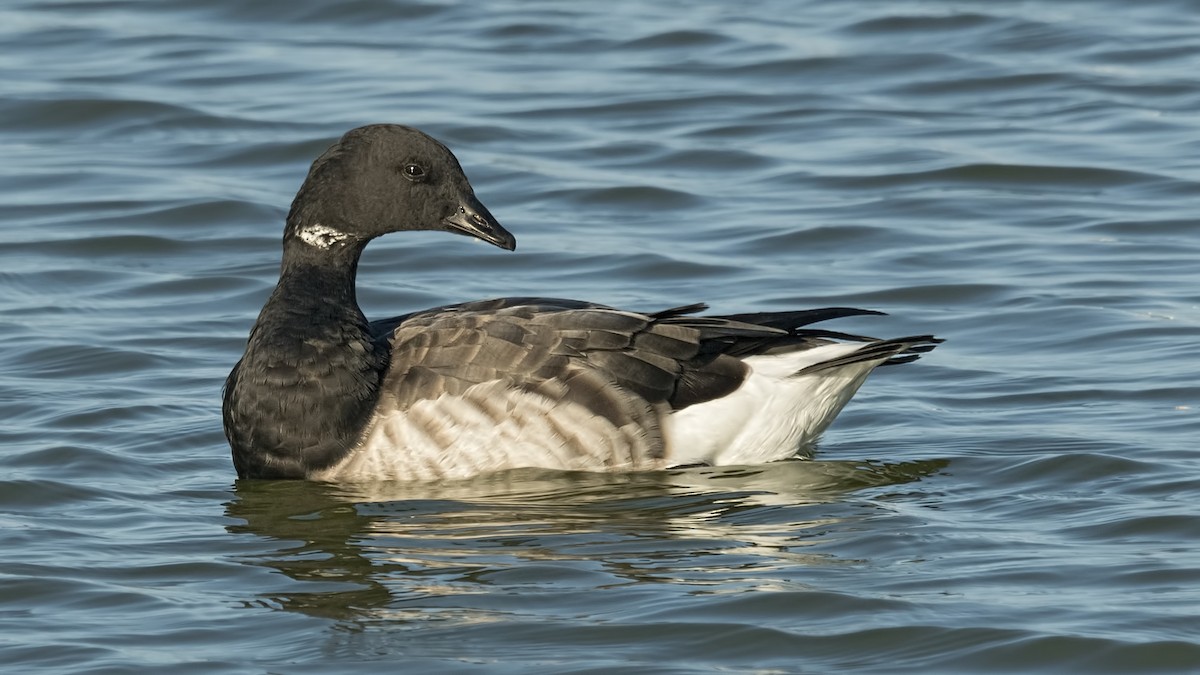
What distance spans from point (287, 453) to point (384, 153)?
1524mm

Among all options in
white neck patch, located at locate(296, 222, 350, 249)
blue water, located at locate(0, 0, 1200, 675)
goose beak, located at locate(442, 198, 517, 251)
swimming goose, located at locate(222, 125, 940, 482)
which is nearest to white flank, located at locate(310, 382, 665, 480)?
swimming goose, located at locate(222, 125, 940, 482)

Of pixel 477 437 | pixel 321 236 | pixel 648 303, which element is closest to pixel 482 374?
pixel 477 437

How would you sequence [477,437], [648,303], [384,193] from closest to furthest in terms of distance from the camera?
[477,437]
[384,193]
[648,303]

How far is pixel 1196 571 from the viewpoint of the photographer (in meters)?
7.76

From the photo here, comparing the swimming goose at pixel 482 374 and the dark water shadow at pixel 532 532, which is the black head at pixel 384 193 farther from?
the dark water shadow at pixel 532 532

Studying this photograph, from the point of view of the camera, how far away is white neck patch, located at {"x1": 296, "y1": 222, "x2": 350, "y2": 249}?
32.1ft

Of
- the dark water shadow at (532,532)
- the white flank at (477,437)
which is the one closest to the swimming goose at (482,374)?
the white flank at (477,437)

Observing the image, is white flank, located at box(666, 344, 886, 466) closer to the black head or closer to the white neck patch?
the black head

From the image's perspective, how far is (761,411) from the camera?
9500 millimetres

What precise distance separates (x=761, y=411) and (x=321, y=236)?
229 centimetres

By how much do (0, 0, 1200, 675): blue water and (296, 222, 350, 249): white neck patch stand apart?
1.21 m

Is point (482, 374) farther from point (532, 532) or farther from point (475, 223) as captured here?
point (532, 532)

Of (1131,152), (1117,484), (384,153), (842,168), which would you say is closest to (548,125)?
(842,168)

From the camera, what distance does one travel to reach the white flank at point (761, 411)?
9.41 meters
